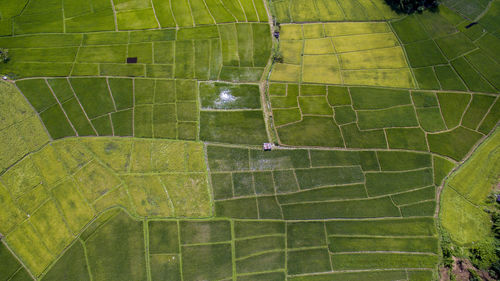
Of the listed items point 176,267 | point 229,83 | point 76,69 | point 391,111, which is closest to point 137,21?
A: point 76,69

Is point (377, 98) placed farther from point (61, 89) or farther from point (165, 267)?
point (61, 89)

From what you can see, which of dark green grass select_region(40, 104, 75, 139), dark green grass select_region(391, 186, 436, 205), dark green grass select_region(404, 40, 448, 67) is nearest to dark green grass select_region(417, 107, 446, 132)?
dark green grass select_region(404, 40, 448, 67)

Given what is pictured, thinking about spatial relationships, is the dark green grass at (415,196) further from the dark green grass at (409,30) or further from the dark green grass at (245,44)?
the dark green grass at (245,44)

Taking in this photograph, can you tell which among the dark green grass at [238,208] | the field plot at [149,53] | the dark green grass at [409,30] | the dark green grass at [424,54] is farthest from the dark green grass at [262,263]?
the dark green grass at [409,30]

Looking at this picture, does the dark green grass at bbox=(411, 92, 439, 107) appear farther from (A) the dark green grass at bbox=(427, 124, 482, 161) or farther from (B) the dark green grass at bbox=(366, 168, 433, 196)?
(B) the dark green grass at bbox=(366, 168, 433, 196)

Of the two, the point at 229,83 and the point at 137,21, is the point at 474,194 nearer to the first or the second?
the point at 229,83

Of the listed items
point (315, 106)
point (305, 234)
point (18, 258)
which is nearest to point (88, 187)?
point (18, 258)

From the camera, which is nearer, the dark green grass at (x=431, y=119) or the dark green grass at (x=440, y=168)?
the dark green grass at (x=440, y=168)
